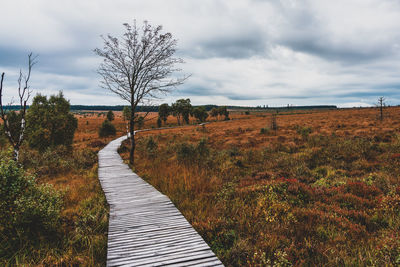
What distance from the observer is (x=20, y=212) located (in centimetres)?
374

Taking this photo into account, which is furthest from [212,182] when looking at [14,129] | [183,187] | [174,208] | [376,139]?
[14,129]

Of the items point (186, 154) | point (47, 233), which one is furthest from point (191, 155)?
point (47, 233)

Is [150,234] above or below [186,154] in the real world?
below

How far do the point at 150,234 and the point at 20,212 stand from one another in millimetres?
2569

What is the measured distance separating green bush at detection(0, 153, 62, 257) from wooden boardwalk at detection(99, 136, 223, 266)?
129cm

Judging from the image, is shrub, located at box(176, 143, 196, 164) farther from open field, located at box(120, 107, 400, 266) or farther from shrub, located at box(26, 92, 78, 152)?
shrub, located at box(26, 92, 78, 152)

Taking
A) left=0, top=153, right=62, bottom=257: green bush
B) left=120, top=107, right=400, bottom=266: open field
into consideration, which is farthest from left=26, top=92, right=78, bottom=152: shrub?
left=0, top=153, right=62, bottom=257: green bush

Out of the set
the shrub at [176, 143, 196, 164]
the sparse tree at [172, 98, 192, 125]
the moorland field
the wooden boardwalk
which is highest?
the sparse tree at [172, 98, 192, 125]

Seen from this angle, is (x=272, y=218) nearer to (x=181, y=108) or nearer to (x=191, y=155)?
(x=191, y=155)

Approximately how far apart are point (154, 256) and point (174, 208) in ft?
5.99

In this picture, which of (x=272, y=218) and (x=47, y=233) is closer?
(x=47, y=233)

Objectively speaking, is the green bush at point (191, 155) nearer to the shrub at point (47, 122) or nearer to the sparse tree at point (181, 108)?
the shrub at point (47, 122)

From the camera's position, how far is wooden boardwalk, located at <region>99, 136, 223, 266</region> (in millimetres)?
3045

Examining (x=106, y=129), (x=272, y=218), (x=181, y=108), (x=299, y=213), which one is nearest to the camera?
(x=272, y=218)
